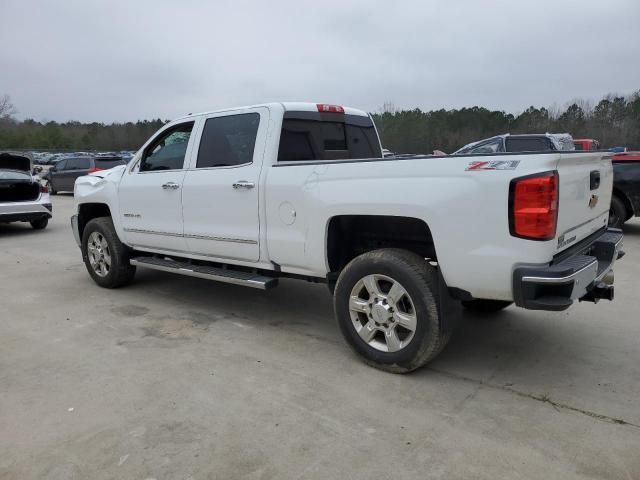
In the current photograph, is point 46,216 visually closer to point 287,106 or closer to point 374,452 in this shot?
point 287,106

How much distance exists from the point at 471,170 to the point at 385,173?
611mm

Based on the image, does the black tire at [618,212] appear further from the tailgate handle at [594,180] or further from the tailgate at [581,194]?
the tailgate handle at [594,180]

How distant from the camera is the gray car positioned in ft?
33.7

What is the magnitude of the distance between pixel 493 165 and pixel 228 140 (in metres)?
2.55

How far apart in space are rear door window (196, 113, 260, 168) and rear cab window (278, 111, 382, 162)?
0.30 m

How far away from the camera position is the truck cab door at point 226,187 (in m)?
4.30

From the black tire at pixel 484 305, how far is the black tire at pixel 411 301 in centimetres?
142

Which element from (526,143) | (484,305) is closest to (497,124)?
(526,143)

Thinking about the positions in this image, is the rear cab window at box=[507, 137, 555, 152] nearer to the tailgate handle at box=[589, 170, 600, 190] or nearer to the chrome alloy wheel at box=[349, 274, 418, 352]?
Result: the tailgate handle at box=[589, 170, 600, 190]

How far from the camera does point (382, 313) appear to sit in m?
3.57

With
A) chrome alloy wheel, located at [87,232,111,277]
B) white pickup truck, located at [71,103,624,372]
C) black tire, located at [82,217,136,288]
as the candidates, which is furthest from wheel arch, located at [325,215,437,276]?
chrome alloy wheel, located at [87,232,111,277]

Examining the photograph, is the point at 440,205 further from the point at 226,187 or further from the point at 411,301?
the point at 226,187

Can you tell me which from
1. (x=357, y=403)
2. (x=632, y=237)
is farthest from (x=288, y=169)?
(x=632, y=237)

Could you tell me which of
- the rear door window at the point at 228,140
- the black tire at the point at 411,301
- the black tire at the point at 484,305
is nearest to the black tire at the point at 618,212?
the black tire at the point at 484,305
